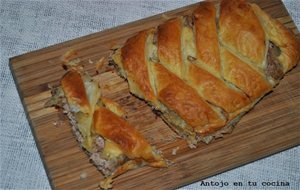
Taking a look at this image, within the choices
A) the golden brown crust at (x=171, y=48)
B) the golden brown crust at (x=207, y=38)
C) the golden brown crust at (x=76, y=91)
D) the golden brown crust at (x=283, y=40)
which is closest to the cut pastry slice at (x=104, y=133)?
the golden brown crust at (x=76, y=91)

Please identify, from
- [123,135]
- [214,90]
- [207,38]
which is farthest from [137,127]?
[207,38]

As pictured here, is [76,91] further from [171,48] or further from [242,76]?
[242,76]

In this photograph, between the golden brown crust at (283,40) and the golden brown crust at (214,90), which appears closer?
the golden brown crust at (214,90)

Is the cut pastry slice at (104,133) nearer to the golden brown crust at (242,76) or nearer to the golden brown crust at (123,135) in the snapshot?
the golden brown crust at (123,135)

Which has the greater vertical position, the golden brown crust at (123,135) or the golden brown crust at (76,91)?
the golden brown crust at (76,91)

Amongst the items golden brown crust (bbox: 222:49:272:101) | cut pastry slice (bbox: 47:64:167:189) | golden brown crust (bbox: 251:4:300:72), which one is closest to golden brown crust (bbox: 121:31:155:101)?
cut pastry slice (bbox: 47:64:167:189)

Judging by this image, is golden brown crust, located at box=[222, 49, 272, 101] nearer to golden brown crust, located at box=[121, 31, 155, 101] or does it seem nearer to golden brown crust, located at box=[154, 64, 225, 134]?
golden brown crust, located at box=[154, 64, 225, 134]
